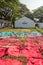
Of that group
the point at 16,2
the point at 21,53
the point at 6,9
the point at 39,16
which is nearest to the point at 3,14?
the point at 6,9

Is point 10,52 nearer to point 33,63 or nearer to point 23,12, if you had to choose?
point 33,63

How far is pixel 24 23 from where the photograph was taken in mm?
41906

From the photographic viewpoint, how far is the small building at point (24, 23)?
4144 centimetres

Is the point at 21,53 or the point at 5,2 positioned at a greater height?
the point at 5,2

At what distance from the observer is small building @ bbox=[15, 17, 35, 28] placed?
41438 millimetres

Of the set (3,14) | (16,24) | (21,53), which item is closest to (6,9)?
(3,14)

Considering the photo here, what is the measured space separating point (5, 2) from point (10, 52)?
3238cm

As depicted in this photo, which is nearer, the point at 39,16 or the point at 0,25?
the point at 0,25

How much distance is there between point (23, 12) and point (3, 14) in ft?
49.2

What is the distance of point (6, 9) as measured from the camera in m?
43.6

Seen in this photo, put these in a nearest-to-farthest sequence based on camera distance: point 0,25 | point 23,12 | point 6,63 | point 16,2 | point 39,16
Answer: point 6,63 < point 0,25 < point 16,2 < point 39,16 < point 23,12

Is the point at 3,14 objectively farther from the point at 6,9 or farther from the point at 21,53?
the point at 21,53

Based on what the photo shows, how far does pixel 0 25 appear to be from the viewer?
38.8m

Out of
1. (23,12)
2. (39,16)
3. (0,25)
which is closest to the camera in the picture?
(0,25)
